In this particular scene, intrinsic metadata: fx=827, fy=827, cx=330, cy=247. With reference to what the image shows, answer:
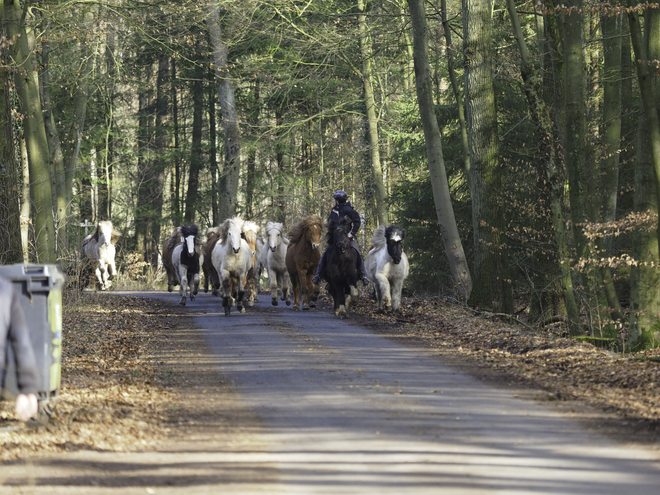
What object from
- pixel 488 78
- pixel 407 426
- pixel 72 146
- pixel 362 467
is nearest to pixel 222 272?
pixel 488 78

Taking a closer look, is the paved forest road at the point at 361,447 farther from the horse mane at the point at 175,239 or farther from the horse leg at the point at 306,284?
the horse mane at the point at 175,239

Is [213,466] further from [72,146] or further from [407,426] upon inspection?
[72,146]

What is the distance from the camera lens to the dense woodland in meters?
16.5

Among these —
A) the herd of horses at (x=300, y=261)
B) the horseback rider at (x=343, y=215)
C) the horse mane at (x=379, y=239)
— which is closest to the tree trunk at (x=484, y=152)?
the herd of horses at (x=300, y=261)

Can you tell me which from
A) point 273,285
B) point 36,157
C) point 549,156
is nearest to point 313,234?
point 273,285

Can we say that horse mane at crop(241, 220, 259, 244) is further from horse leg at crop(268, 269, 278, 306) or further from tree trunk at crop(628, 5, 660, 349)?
tree trunk at crop(628, 5, 660, 349)

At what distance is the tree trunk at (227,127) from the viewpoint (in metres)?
30.9

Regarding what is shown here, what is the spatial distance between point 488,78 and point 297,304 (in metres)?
7.31

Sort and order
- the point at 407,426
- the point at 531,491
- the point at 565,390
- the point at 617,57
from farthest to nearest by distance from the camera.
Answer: the point at 617,57
the point at 565,390
the point at 407,426
the point at 531,491

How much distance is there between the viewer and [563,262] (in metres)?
16.7

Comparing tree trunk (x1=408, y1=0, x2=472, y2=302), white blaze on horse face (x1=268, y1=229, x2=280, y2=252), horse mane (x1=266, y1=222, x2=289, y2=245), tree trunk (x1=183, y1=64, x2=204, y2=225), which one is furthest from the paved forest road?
tree trunk (x1=183, y1=64, x2=204, y2=225)

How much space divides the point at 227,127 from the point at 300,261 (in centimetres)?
1337

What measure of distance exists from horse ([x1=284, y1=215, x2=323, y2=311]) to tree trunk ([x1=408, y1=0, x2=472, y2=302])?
330 centimetres

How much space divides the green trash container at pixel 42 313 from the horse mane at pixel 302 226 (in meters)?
12.8
